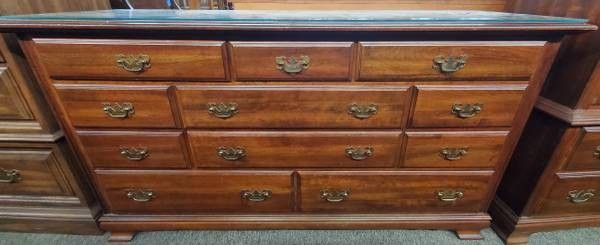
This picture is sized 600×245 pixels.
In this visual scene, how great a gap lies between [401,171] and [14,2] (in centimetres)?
152

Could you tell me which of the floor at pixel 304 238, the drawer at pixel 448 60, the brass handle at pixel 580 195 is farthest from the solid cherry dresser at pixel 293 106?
the brass handle at pixel 580 195

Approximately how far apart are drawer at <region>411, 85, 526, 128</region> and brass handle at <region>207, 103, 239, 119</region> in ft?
2.05

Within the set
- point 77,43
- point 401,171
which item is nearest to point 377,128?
point 401,171

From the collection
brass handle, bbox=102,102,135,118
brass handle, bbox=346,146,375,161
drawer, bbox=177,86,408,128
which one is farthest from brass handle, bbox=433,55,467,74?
brass handle, bbox=102,102,135,118

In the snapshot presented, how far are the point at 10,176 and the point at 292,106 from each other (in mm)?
1244

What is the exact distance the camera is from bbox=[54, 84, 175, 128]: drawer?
927 mm

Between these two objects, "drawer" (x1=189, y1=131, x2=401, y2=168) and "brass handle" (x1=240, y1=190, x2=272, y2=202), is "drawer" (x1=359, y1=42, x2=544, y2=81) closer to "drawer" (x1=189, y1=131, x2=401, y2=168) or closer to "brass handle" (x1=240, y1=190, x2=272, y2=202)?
"drawer" (x1=189, y1=131, x2=401, y2=168)

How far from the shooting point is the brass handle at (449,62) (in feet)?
2.89

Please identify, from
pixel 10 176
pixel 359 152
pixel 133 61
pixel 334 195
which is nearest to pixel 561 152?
pixel 359 152

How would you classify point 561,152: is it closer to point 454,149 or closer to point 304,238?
point 454,149

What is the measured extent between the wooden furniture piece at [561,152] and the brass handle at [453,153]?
13.0 inches

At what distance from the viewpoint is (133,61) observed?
2.88 feet

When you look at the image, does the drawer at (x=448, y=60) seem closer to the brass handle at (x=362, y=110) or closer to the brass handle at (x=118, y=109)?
the brass handle at (x=362, y=110)

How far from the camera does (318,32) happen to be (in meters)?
0.85
